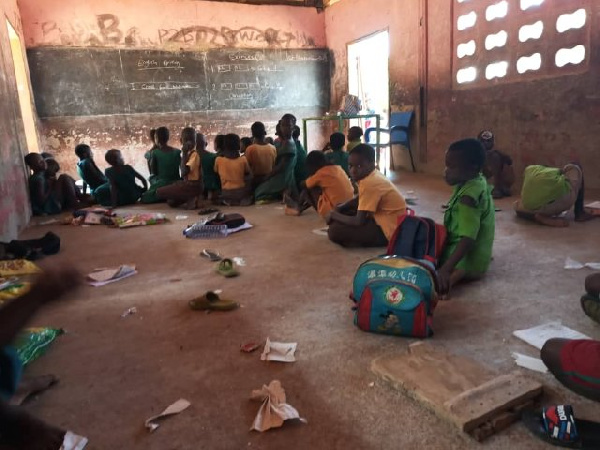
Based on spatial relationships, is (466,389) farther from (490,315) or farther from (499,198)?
(499,198)

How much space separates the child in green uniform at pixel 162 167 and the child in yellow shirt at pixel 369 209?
132 inches

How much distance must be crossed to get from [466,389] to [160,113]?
27.2ft

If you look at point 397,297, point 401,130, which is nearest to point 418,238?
point 397,297

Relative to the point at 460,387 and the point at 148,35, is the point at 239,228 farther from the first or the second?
the point at 148,35

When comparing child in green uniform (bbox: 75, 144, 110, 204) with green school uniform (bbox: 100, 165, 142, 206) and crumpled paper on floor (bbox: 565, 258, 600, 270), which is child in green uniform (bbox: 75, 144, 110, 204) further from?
crumpled paper on floor (bbox: 565, 258, 600, 270)

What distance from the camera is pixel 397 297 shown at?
2072 mm

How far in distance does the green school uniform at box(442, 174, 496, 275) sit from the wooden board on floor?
35.8 inches

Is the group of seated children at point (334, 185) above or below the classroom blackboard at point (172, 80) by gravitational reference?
below

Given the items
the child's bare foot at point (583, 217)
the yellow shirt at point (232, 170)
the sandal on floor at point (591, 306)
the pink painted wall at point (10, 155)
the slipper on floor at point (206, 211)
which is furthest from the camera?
the yellow shirt at point (232, 170)

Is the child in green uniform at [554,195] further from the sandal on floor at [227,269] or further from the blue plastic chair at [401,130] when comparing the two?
the blue plastic chair at [401,130]

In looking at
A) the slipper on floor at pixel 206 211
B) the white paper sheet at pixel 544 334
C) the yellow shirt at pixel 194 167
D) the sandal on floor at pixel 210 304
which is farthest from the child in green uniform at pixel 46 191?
the white paper sheet at pixel 544 334

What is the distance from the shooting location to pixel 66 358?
210 centimetres

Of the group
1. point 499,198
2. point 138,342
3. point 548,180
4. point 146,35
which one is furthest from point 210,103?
point 138,342

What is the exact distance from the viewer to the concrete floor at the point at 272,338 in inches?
60.7
